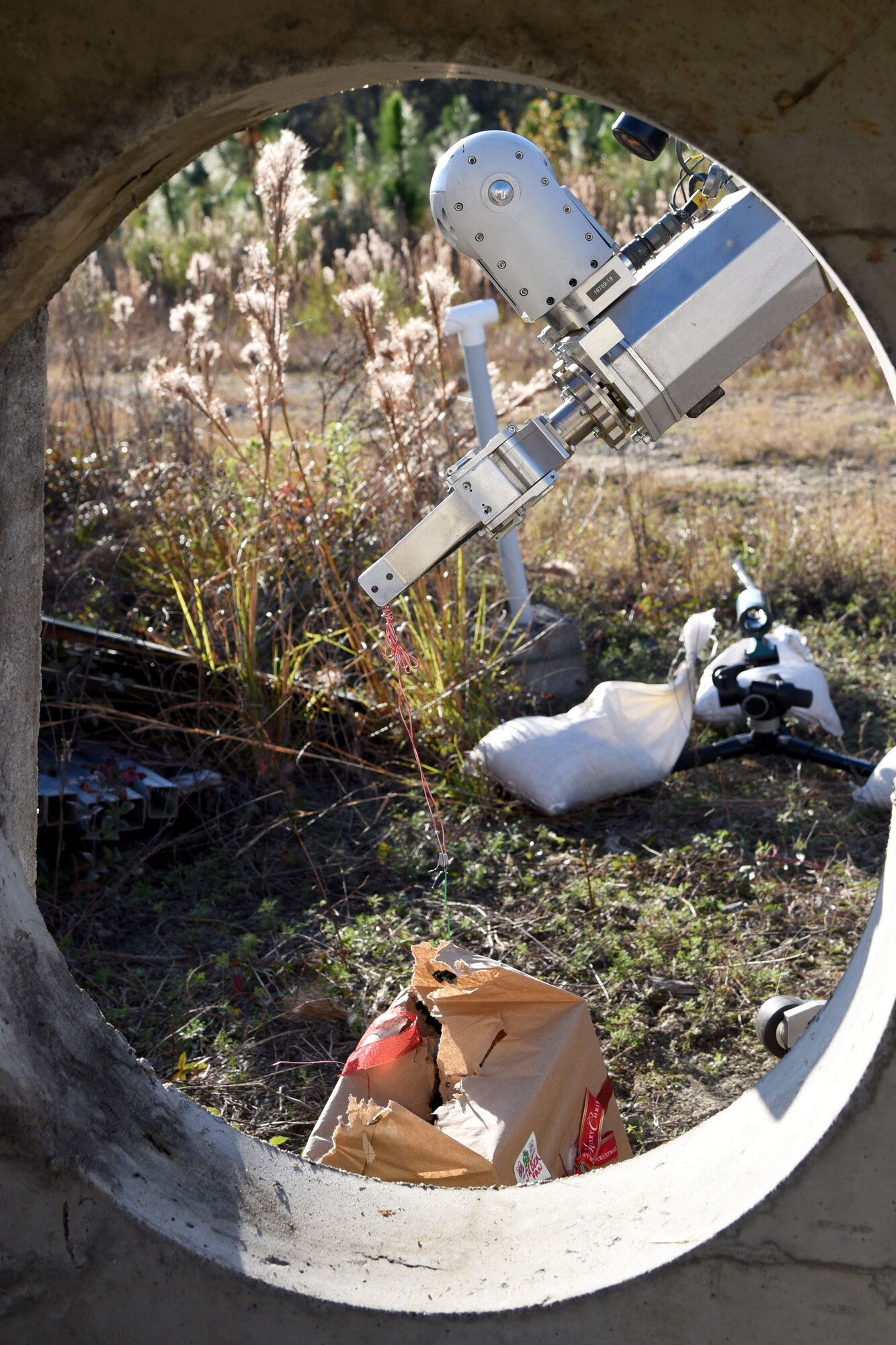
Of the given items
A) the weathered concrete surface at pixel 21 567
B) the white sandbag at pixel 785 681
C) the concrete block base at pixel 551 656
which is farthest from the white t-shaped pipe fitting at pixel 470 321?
the weathered concrete surface at pixel 21 567

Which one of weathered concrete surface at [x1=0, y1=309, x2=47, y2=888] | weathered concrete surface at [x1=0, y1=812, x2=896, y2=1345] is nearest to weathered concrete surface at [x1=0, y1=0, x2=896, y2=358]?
weathered concrete surface at [x1=0, y1=309, x2=47, y2=888]

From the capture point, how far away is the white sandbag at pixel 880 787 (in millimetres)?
3299

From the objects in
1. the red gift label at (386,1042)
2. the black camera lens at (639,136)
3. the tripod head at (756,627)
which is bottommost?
the tripod head at (756,627)

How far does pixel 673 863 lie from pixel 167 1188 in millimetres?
1997

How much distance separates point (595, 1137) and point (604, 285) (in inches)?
58.1

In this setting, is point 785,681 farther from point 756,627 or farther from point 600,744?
point 600,744

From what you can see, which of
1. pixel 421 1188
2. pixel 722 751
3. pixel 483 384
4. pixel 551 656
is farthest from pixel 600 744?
pixel 421 1188

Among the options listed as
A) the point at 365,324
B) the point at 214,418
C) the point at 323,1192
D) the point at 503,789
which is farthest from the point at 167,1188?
the point at 365,324

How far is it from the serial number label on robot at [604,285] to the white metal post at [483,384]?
2121 mm

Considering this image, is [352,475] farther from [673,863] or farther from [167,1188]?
[167,1188]

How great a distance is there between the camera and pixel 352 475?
4820mm

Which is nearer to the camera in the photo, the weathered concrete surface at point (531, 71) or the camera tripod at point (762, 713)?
the weathered concrete surface at point (531, 71)

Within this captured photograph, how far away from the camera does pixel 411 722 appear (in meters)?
3.54

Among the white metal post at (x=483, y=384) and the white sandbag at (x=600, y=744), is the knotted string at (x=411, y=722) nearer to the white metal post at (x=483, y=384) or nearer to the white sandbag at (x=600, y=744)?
the white sandbag at (x=600, y=744)
